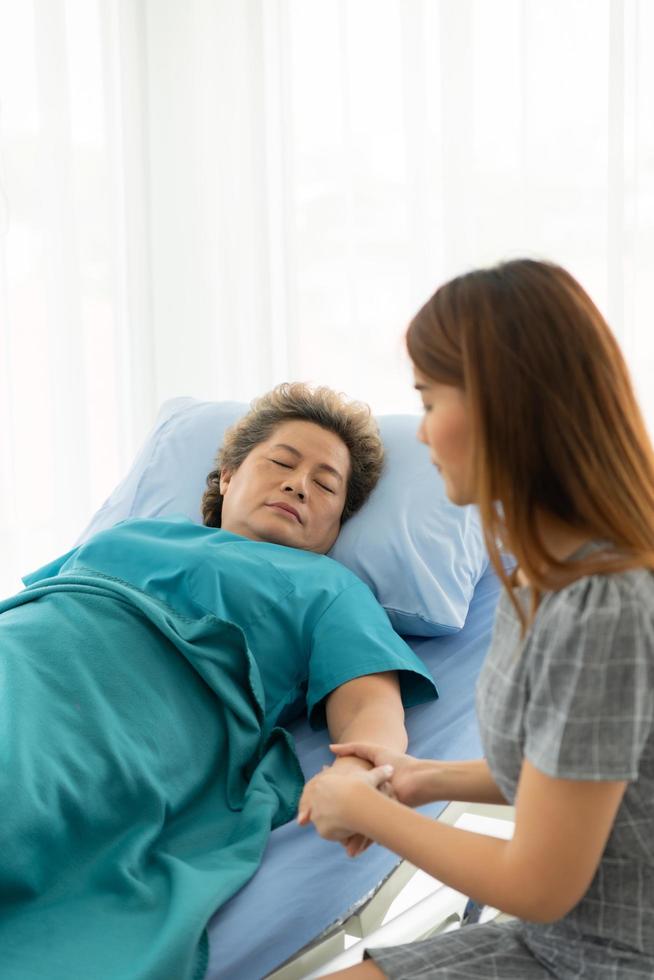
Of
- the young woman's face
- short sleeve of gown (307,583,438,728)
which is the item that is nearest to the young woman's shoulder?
the young woman's face

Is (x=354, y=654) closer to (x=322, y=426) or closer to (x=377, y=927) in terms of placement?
(x=377, y=927)

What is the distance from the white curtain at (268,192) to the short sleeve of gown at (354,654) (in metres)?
0.82

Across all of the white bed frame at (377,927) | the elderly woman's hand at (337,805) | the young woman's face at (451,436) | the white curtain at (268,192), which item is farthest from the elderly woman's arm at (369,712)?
the white curtain at (268,192)

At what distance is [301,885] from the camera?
1.20 meters

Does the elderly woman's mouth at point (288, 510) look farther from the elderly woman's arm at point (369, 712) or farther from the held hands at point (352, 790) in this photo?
the held hands at point (352, 790)

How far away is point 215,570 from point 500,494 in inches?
32.2

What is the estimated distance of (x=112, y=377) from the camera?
3105 mm

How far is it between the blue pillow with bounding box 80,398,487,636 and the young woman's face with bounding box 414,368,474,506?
0.89m

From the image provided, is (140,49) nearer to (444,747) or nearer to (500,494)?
(444,747)

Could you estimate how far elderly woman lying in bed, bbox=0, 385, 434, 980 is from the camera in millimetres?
1119

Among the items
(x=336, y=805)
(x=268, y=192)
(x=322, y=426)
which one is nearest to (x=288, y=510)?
(x=322, y=426)

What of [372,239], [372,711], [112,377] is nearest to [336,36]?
[372,239]

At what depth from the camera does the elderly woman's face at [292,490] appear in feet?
5.90

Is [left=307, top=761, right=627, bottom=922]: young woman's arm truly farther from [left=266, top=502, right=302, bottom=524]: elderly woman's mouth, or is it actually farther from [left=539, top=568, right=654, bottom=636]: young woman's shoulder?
[left=266, top=502, right=302, bottom=524]: elderly woman's mouth
